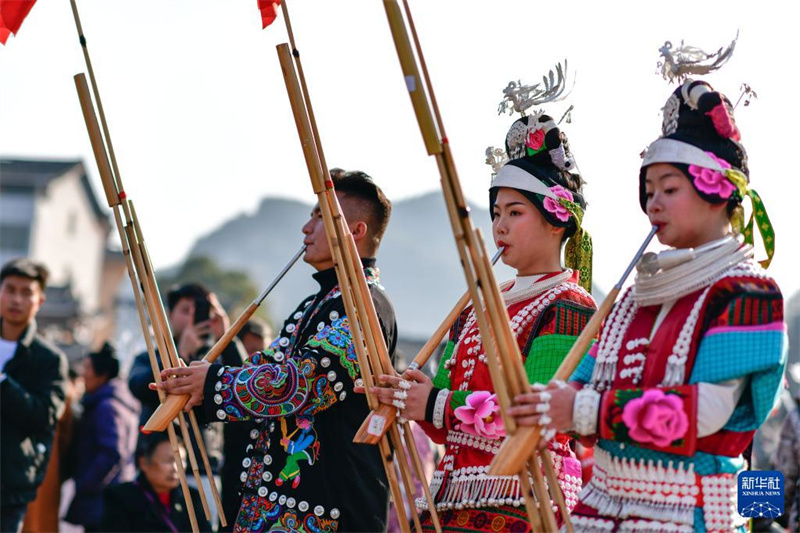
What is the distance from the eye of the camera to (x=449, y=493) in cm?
329

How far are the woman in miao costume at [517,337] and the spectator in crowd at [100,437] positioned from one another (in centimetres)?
355

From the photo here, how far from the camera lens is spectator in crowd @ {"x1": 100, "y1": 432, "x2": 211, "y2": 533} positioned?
5.68m

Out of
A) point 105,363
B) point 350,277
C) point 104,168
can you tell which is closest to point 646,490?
point 350,277

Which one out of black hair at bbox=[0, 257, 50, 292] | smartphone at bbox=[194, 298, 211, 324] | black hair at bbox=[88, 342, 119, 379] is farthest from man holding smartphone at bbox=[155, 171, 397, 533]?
black hair at bbox=[88, 342, 119, 379]

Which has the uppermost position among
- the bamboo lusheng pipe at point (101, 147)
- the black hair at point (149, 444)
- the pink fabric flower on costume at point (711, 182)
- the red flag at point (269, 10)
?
the red flag at point (269, 10)

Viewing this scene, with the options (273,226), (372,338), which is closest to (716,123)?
(372,338)

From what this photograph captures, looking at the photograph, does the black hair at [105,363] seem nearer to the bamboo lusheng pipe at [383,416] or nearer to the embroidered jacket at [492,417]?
the embroidered jacket at [492,417]

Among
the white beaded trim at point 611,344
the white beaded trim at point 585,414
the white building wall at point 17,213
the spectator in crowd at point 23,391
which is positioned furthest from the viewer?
the white building wall at point 17,213

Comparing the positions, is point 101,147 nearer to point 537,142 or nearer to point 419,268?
point 537,142

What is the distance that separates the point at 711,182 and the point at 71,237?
42.7 metres

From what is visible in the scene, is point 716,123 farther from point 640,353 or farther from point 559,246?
point 559,246

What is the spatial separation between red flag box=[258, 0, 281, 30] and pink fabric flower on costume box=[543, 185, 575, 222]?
1.11 metres

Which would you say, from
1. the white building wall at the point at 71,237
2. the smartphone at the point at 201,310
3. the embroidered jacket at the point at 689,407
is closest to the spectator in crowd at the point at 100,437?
the smartphone at the point at 201,310

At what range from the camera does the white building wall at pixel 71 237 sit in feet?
130
